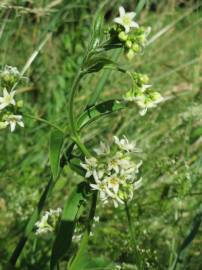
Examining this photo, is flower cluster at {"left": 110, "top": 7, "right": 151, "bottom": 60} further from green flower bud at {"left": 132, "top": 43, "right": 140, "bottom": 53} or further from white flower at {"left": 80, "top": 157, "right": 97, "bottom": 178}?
white flower at {"left": 80, "top": 157, "right": 97, "bottom": 178}

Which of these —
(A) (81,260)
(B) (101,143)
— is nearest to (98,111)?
(B) (101,143)

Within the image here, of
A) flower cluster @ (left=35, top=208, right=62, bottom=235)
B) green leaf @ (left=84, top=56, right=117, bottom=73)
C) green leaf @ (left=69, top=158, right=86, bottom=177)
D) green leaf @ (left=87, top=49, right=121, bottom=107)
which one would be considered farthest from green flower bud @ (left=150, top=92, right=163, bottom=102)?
flower cluster @ (left=35, top=208, right=62, bottom=235)

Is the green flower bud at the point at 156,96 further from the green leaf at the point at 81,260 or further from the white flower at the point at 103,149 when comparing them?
the green leaf at the point at 81,260

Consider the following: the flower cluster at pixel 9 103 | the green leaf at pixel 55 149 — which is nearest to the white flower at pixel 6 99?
the flower cluster at pixel 9 103

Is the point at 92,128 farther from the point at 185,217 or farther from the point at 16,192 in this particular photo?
the point at 185,217

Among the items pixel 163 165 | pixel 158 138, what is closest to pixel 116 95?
pixel 158 138

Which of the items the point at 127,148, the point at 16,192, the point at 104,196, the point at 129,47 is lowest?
the point at 104,196
